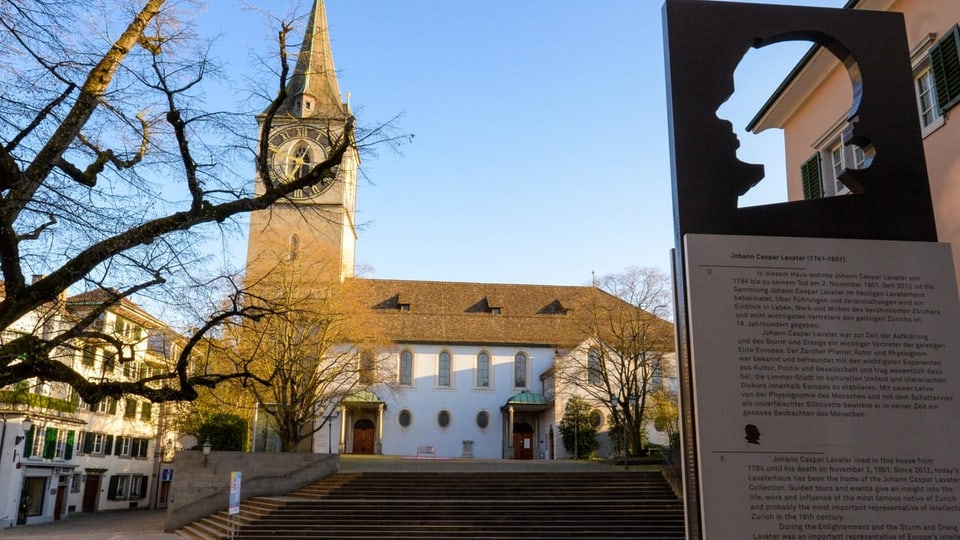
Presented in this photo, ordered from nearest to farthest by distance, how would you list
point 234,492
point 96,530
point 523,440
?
point 234,492
point 96,530
point 523,440

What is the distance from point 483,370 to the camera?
51.1m

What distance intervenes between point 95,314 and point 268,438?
1265 inches

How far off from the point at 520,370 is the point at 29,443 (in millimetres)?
27683

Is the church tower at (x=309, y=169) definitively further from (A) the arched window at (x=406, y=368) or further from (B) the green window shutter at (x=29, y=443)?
(B) the green window shutter at (x=29, y=443)

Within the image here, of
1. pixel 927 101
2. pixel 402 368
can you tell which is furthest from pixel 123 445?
pixel 927 101

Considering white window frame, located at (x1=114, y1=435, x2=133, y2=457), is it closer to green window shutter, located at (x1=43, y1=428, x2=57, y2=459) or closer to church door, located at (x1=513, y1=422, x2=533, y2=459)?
green window shutter, located at (x1=43, y1=428, x2=57, y2=459)

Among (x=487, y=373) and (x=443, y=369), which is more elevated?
(x=443, y=369)

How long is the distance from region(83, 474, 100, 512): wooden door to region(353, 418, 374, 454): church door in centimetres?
1516

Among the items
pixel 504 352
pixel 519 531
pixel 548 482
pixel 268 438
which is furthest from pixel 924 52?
pixel 504 352

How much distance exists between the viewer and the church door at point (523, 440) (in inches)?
1949

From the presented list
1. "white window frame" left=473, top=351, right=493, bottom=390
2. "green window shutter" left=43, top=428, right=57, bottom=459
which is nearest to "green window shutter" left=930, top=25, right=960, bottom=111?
"white window frame" left=473, top=351, right=493, bottom=390

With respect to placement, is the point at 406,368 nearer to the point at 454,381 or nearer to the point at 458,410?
the point at 454,381

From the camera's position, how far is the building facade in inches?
457

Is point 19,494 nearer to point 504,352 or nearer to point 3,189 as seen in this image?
point 504,352
